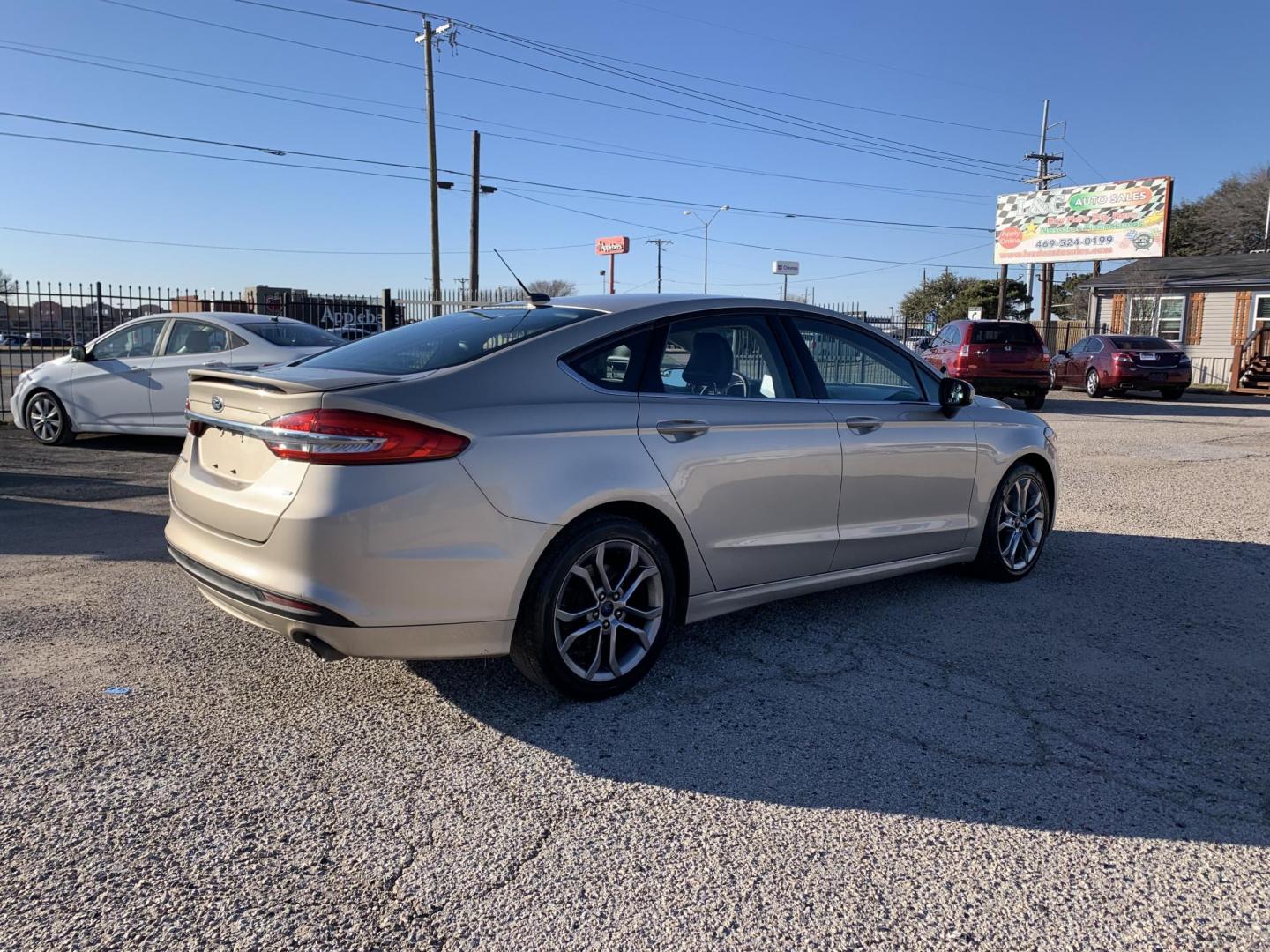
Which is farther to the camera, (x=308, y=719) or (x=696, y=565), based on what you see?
(x=696, y=565)

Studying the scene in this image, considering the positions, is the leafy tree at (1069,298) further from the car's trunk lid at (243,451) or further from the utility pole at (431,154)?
the car's trunk lid at (243,451)

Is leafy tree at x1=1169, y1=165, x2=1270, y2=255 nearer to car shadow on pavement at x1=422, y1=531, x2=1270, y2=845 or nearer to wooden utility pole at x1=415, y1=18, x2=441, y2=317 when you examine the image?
wooden utility pole at x1=415, y1=18, x2=441, y2=317

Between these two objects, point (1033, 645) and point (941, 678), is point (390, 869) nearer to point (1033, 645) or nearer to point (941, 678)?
point (941, 678)

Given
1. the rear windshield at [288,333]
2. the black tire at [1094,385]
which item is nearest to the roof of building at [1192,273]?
the black tire at [1094,385]

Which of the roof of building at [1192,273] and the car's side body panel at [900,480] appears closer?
the car's side body panel at [900,480]

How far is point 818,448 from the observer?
4492 mm

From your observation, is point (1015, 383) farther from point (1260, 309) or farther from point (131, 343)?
point (1260, 309)

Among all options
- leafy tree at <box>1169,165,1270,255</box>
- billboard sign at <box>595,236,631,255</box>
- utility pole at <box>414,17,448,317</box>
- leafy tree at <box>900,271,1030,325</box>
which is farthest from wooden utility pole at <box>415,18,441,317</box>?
leafy tree at <box>1169,165,1270,255</box>

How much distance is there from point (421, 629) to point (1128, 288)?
115 feet

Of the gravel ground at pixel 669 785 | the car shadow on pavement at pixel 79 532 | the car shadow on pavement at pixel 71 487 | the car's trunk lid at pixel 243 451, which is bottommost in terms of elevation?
the gravel ground at pixel 669 785

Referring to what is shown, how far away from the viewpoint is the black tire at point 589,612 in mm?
3539

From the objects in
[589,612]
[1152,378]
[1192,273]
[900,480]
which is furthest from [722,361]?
[1192,273]

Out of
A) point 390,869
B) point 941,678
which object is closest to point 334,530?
point 390,869

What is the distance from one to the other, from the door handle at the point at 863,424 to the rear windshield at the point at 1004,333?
1516 cm
